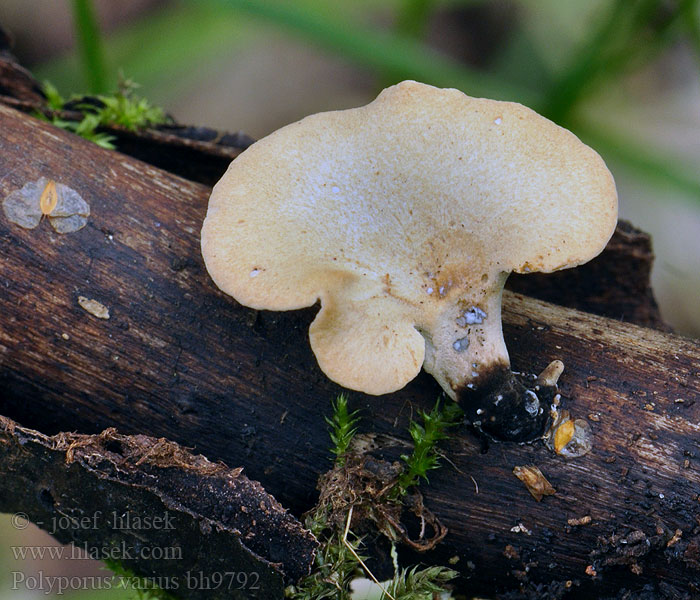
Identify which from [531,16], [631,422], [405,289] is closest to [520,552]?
[631,422]

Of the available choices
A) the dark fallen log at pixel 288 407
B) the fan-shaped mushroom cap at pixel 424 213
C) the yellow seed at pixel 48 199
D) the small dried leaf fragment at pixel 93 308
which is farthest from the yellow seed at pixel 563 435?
the yellow seed at pixel 48 199

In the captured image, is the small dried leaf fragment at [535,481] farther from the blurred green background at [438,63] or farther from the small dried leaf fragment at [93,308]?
the blurred green background at [438,63]

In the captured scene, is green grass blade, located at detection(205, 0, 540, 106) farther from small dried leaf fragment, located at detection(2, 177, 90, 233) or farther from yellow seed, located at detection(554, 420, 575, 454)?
yellow seed, located at detection(554, 420, 575, 454)

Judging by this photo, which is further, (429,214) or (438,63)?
(438,63)

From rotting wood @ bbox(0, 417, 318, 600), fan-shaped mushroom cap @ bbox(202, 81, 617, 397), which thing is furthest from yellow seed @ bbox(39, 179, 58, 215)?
rotting wood @ bbox(0, 417, 318, 600)

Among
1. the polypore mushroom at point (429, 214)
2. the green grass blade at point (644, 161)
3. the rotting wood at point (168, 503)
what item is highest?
the polypore mushroom at point (429, 214)

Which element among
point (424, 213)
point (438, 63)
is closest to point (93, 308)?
point (424, 213)

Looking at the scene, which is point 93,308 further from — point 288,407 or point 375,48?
point 375,48
